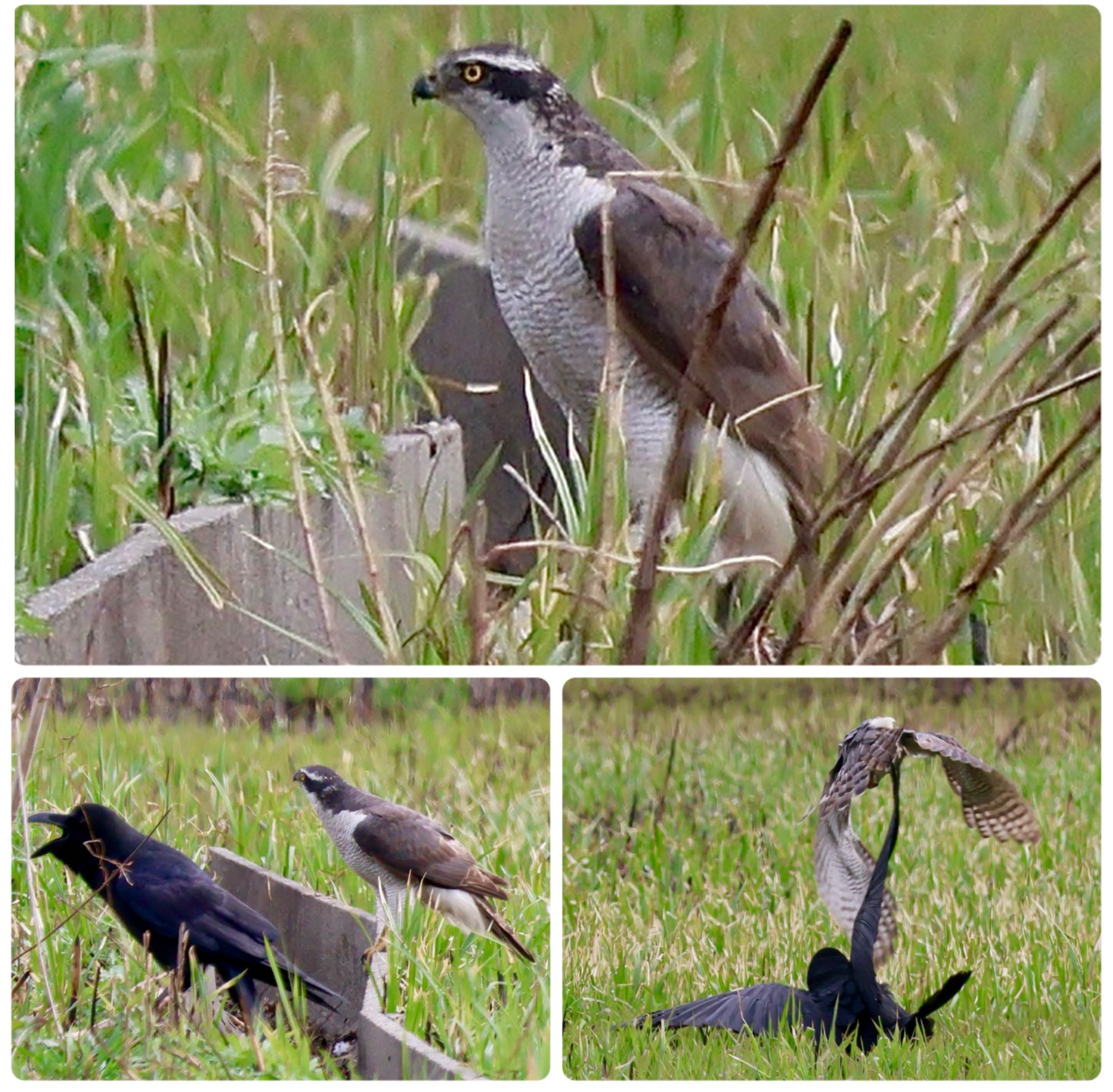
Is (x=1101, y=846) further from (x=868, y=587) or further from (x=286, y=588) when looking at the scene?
(x=286, y=588)

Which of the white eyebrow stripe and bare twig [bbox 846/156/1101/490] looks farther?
the white eyebrow stripe

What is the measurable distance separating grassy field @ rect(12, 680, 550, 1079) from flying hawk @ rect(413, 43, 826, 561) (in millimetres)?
196

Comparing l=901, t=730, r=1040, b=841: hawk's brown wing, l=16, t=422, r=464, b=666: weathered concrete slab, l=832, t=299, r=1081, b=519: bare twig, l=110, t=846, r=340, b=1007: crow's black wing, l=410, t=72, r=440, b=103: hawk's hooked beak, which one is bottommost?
l=110, t=846, r=340, b=1007: crow's black wing

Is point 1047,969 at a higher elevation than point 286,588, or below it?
below

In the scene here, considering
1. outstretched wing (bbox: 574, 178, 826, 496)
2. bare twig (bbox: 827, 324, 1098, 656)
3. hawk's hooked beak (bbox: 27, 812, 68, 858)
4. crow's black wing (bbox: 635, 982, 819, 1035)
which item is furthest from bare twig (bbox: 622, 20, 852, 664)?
hawk's hooked beak (bbox: 27, 812, 68, 858)

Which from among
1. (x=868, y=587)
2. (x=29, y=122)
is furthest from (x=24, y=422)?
(x=868, y=587)

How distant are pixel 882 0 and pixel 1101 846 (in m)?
0.56

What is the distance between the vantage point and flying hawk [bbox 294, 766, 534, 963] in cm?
94

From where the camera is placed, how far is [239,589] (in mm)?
950

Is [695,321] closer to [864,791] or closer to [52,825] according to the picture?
[864,791]

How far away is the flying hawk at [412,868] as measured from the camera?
3.08ft

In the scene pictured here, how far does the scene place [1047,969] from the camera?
38.2 inches

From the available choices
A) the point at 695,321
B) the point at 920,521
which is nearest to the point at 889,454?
the point at 920,521

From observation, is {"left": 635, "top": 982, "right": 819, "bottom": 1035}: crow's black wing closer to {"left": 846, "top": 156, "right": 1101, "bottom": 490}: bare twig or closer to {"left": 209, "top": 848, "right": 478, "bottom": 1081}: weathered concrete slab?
{"left": 209, "top": 848, "right": 478, "bottom": 1081}: weathered concrete slab
